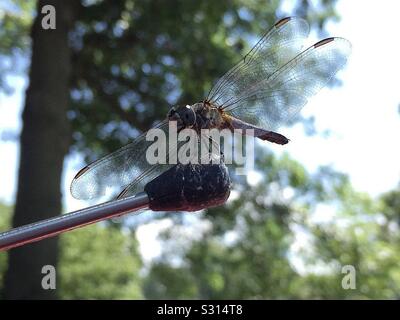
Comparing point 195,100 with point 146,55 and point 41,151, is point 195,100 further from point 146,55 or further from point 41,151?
point 41,151

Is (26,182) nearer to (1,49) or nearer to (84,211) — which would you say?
(1,49)

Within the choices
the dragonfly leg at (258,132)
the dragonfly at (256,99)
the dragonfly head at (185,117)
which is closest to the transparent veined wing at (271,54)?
the dragonfly at (256,99)

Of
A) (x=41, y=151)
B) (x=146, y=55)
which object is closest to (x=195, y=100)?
(x=146, y=55)

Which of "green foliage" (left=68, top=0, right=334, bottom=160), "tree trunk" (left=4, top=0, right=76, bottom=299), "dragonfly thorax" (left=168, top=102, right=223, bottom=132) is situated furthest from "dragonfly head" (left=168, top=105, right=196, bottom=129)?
"green foliage" (left=68, top=0, right=334, bottom=160)

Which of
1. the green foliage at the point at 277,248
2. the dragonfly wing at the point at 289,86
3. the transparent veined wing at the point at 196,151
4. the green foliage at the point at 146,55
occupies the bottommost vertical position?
the transparent veined wing at the point at 196,151
